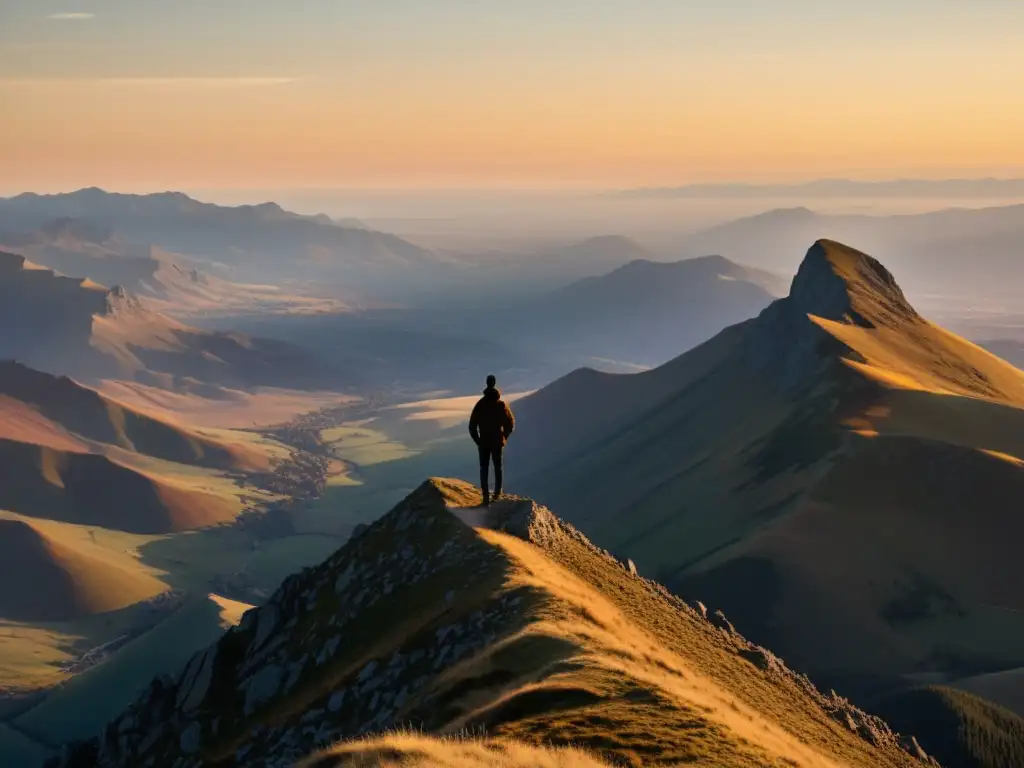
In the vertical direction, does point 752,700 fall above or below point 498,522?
below

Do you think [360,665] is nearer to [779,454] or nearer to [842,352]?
[779,454]

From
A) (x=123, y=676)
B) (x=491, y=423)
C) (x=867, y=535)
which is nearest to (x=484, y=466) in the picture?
(x=491, y=423)

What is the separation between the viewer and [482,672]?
3366 cm

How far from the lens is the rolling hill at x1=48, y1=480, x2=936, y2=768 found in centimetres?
2786

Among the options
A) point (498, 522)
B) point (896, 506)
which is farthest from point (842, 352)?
point (498, 522)

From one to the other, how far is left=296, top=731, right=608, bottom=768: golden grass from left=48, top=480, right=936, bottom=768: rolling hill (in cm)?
13

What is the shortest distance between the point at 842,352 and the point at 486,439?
14569cm

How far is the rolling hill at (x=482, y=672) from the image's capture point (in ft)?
91.4

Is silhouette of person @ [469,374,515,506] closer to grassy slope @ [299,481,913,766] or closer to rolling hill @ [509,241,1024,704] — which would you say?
grassy slope @ [299,481,913,766]

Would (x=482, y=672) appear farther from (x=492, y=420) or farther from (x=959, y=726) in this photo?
(x=959, y=726)

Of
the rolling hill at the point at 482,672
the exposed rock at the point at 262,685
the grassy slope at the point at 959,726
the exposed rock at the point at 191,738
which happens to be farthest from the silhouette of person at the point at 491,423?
the grassy slope at the point at 959,726

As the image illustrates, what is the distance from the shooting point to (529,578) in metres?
41.8

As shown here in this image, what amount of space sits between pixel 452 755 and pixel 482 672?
11.8 meters

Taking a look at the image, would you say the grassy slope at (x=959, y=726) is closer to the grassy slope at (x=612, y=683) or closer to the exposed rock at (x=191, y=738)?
the grassy slope at (x=612, y=683)
